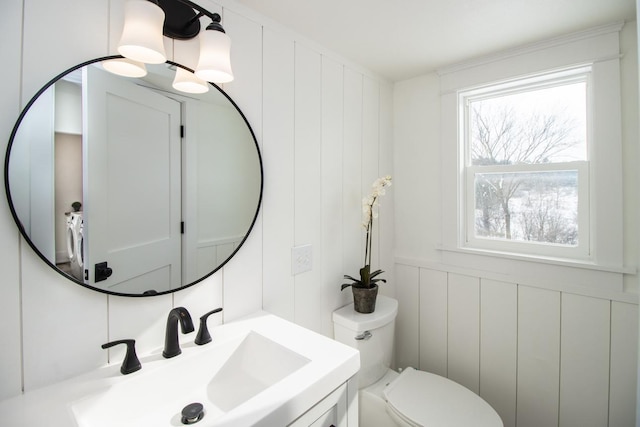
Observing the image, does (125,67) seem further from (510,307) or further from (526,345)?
(526,345)

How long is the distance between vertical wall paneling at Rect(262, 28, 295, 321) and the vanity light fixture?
32 cm

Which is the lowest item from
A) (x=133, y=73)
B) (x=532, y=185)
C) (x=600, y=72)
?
(x=532, y=185)

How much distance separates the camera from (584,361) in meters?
1.46

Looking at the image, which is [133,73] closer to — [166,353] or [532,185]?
[166,353]

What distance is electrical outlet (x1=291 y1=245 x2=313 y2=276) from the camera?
57.3 inches

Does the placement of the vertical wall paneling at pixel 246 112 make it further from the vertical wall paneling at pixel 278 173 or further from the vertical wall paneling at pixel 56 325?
the vertical wall paneling at pixel 56 325

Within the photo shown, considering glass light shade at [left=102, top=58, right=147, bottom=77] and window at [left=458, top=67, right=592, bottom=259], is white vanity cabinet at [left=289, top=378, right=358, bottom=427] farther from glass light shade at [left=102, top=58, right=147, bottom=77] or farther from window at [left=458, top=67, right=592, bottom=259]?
window at [left=458, top=67, right=592, bottom=259]

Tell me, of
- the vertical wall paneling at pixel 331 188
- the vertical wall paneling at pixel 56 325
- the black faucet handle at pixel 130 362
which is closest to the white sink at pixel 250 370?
the black faucet handle at pixel 130 362

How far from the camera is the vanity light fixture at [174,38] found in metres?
0.82

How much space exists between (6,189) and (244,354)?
0.83 m

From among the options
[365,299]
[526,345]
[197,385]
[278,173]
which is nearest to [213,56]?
[278,173]

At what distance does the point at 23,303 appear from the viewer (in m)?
0.77

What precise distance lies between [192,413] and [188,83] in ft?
3.44

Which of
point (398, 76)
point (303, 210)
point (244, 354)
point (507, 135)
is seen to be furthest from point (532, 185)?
point (244, 354)
